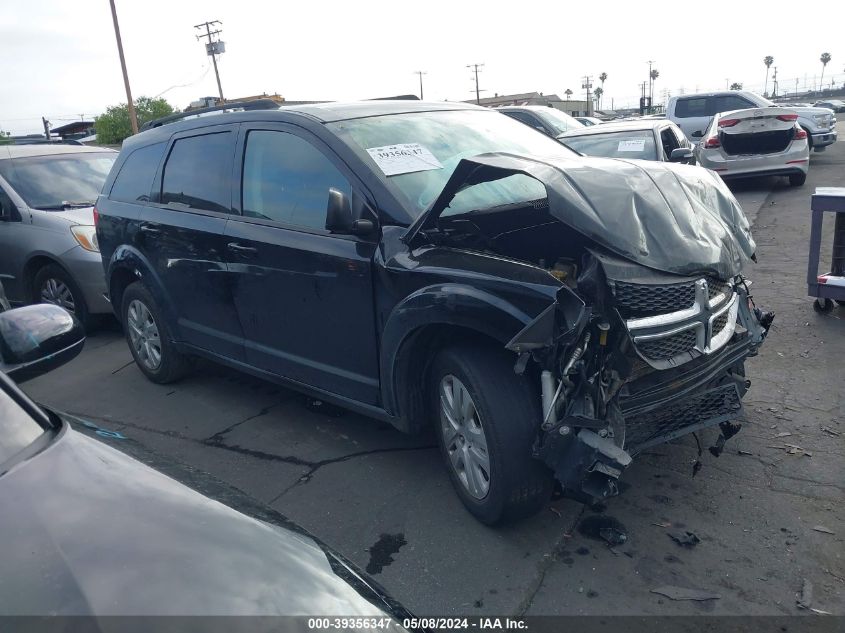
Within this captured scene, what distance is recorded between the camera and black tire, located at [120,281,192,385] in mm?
5559

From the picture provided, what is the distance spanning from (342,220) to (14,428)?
76.4 inches

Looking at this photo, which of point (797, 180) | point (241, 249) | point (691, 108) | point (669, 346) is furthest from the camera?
point (691, 108)

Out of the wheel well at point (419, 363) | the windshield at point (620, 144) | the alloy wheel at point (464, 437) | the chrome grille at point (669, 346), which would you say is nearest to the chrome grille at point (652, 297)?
the chrome grille at point (669, 346)

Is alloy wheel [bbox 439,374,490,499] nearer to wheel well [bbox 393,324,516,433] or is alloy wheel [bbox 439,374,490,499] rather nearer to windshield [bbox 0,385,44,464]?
wheel well [bbox 393,324,516,433]

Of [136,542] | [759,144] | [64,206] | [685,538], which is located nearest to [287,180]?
[685,538]

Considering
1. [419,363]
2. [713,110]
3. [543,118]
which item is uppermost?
[543,118]

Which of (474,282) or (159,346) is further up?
(474,282)

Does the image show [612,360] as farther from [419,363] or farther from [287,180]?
[287,180]

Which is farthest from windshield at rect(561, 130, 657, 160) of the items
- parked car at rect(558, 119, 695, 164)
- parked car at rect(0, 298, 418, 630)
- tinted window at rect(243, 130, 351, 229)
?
parked car at rect(0, 298, 418, 630)

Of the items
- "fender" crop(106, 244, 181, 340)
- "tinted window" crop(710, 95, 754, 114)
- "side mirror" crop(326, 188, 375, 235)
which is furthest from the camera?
"tinted window" crop(710, 95, 754, 114)

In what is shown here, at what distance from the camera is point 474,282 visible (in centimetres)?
328

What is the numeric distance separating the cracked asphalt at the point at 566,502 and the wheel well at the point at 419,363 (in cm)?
43

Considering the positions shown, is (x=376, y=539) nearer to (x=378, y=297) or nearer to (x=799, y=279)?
(x=378, y=297)

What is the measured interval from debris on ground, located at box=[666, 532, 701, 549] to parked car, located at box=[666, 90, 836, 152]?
551 inches
